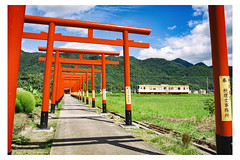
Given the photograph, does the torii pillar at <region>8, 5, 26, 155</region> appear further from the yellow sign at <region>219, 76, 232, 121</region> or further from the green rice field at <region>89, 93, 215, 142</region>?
the green rice field at <region>89, 93, 215, 142</region>

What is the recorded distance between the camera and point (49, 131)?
620 centimetres

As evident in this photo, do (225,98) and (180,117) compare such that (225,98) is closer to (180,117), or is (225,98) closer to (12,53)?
(12,53)

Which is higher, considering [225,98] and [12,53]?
[12,53]

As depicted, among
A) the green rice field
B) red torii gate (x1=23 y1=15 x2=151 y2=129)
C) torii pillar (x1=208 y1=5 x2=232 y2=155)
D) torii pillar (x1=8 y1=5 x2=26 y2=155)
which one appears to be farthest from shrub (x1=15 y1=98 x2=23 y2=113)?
torii pillar (x1=208 y1=5 x2=232 y2=155)

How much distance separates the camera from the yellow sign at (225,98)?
279 cm

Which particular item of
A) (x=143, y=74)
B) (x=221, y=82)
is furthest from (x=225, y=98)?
(x=143, y=74)

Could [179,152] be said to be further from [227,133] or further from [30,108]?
[30,108]

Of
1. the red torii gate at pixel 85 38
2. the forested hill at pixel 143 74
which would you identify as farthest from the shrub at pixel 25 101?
the forested hill at pixel 143 74

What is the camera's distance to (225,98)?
283 cm

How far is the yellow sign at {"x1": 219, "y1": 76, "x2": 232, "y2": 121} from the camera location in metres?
2.79

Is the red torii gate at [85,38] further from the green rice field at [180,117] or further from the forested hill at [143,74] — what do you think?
the forested hill at [143,74]

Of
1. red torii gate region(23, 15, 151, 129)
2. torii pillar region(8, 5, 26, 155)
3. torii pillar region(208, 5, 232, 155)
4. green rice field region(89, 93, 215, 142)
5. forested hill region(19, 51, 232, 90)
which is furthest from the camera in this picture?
forested hill region(19, 51, 232, 90)

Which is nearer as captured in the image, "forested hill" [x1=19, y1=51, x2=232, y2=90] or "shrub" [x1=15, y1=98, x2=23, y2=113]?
"shrub" [x1=15, y1=98, x2=23, y2=113]

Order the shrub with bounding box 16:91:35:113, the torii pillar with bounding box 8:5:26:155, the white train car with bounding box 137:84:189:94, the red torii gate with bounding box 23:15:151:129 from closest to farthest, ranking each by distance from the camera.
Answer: the torii pillar with bounding box 8:5:26:155 < the red torii gate with bounding box 23:15:151:129 < the shrub with bounding box 16:91:35:113 < the white train car with bounding box 137:84:189:94
